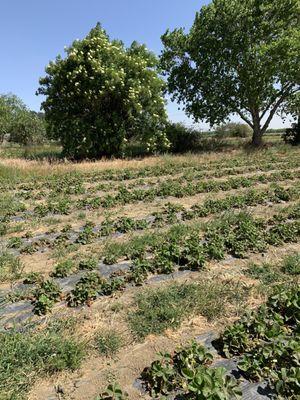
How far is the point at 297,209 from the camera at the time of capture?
8.88 metres

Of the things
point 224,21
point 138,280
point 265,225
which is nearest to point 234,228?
point 265,225

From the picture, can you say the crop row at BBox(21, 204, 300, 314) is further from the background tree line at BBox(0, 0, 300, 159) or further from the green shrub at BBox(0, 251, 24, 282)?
the background tree line at BBox(0, 0, 300, 159)

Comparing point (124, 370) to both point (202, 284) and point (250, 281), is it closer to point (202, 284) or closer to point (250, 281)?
point (202, 284)

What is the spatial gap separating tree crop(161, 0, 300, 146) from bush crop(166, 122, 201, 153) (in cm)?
231

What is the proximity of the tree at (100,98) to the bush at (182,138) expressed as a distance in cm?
213

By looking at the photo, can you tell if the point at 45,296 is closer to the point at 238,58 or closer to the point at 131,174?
the point at 131,174

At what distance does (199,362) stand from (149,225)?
15.7ft

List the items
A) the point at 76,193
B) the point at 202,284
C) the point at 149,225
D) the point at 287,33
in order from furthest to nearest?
1. the point at 287,33
2. the point at 76,193
3. the point at 149,225
4. the point at 202,284

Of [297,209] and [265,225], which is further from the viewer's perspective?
[297,209]

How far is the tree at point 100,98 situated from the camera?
2062cm

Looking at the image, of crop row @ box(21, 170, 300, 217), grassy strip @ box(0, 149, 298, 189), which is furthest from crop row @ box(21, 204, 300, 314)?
grassy strip @ box(0, 149, 298, 189)

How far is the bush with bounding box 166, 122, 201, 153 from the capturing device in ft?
80.9

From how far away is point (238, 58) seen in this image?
2550 centimetres

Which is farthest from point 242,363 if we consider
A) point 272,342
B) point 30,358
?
point 30,358
